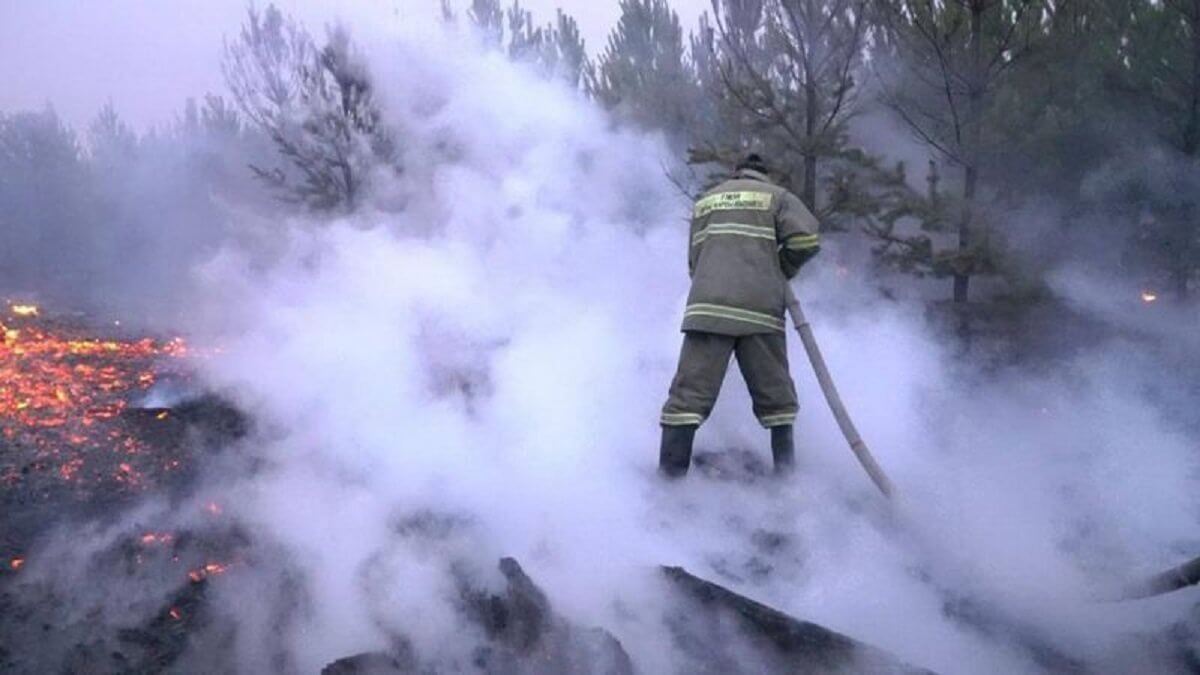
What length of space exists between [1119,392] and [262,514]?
492cm

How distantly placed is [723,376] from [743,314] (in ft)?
0.97

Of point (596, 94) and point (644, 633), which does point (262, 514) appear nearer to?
point (644, 633)

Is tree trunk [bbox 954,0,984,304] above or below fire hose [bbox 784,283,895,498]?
above

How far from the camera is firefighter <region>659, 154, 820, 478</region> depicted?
4.65 meters

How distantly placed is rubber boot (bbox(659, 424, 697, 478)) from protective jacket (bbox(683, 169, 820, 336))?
1.50ft

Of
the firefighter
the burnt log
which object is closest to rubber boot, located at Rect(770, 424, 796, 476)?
the firefighter

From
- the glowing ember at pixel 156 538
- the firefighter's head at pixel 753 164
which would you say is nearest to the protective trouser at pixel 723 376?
the firefighter's head at pixel 753 164

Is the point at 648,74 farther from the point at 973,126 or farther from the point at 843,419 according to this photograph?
the point at 843,419

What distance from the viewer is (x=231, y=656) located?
127 inches

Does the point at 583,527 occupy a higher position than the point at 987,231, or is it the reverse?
the point at 987,231

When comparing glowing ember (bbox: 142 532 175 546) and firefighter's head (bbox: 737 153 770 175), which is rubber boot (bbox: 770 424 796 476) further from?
glowing ember (bbox: 142 532 175 546)

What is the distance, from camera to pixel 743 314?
465 centimetres

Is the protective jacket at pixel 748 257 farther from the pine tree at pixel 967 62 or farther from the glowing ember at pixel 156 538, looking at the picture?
the pine tree at pixel 967 62

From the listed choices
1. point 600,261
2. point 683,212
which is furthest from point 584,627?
point 683,212
